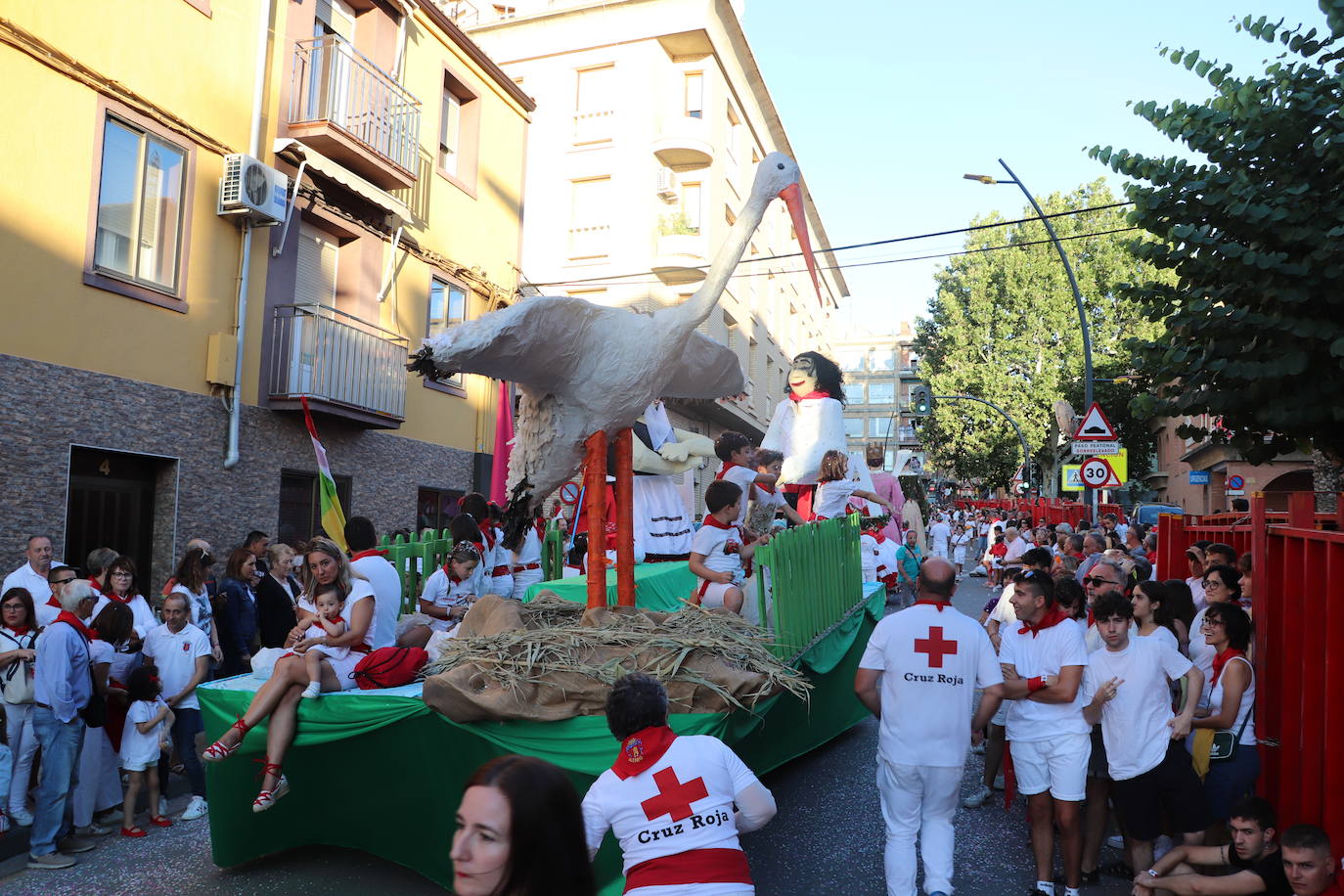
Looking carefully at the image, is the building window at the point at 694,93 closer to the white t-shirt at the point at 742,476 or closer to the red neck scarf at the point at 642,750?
the white t-shirt at the point at 742,476

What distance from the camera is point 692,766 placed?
349cm

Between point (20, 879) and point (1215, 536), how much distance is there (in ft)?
27.8

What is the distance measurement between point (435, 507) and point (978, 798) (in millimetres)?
11381

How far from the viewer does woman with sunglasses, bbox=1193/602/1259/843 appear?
17.0ft

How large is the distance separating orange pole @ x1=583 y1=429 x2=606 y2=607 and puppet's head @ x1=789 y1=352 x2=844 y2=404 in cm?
290

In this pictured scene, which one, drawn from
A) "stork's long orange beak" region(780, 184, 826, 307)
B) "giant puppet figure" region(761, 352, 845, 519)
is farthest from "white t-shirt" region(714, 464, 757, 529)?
"stork's long orange beak" region(780, 184, 826, 307)

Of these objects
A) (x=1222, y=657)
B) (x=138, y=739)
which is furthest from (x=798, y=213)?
(x=138, y=739)

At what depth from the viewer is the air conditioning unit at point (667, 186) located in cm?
2434

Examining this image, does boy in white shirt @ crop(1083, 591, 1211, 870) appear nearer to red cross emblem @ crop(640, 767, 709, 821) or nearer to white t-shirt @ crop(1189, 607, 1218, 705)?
white t-shirt @ crop(1189, 607, 1218, 705)

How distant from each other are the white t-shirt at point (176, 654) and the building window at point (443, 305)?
9.34 meters

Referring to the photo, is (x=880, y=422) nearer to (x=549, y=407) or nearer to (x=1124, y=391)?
(x=1124, y=391)

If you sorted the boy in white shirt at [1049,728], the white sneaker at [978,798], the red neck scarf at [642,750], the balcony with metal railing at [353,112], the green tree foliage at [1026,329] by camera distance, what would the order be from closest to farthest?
the red neck scarf at [642,750], the boy in white shirt at [1049,728], the white sneaker at [978,798], the balcony with metal railing at [353,112], the green tree foliage at [1026,329]

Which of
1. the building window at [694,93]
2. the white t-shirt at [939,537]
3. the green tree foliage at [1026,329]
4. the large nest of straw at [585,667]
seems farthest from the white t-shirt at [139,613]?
the green tree foliage at [1026,329]

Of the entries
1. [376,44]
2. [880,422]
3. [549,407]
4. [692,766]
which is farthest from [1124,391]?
[880,422]
